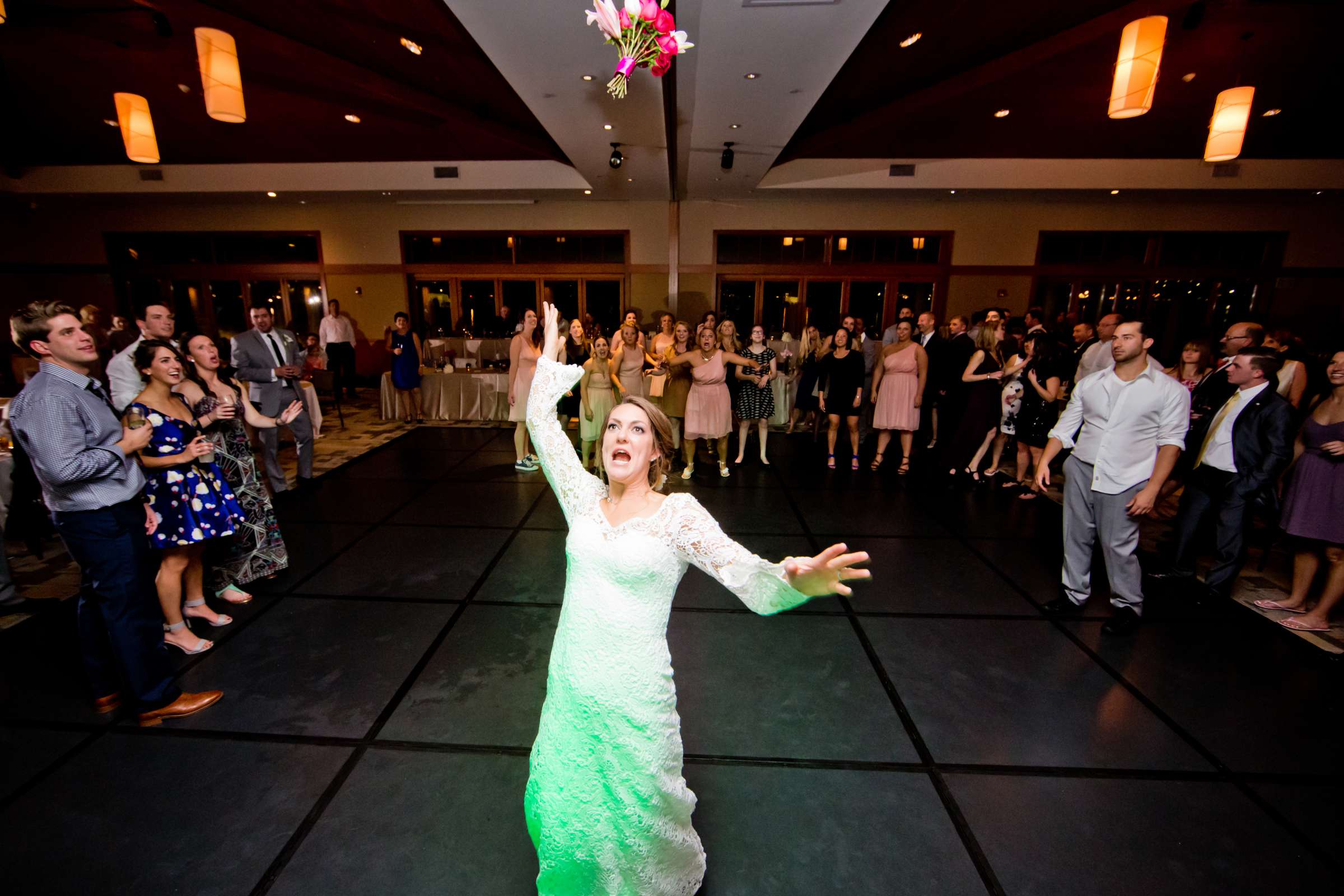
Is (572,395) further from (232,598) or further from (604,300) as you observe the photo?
(232,598)

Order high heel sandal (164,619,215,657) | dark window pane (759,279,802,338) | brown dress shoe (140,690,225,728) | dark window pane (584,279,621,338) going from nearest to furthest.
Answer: brown dress shoe (140,690,225,728) < high heel sandal (164,619,215,657) < dark window pane (759,279,802,338) < dark window pane (584,279,621,338)

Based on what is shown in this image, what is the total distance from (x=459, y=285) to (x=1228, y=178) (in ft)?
40.3

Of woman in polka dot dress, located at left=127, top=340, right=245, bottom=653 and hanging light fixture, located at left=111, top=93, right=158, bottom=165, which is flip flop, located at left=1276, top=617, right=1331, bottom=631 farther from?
hanging light fixture, located at left=111, top=93, right=158, bottom=165

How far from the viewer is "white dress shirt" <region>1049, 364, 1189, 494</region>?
2.90 meters

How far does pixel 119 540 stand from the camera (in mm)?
2188

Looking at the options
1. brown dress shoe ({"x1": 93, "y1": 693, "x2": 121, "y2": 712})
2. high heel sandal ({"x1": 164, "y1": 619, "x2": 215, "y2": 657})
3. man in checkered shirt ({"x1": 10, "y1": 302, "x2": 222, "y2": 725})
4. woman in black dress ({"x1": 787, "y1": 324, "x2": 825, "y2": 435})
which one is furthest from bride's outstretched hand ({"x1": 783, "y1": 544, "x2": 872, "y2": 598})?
woman in black dress ({"x1": 787, "y1": 324, "x2": 825, "y2": 435})

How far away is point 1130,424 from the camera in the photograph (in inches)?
116

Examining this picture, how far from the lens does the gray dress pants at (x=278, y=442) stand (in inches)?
191

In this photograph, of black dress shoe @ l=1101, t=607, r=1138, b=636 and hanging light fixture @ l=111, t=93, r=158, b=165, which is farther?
hanging light fixture @ l=111, t=93, r=158, b=165

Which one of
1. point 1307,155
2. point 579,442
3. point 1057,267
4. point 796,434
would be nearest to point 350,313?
point 579,442

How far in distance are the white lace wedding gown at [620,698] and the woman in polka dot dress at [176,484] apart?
7.13 ft

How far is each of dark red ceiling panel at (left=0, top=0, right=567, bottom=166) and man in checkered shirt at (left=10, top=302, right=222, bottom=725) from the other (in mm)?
3125

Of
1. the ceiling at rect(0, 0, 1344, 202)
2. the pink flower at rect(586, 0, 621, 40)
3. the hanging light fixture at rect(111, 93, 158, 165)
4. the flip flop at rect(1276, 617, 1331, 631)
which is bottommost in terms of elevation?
the flip flop at rect(1276, 617, 1331, 631)

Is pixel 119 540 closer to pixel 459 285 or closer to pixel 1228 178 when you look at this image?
pixel 459 285
